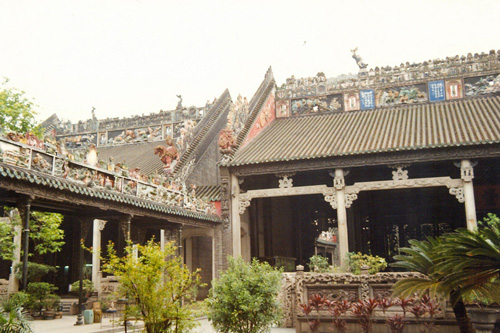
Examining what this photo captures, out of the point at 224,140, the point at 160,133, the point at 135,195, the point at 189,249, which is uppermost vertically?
the point at 160,133

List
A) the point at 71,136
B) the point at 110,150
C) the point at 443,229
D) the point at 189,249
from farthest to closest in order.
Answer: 1. the point at 71,136
2. the point at 110,150
3. the point at 443,229
4. the point at 189,249

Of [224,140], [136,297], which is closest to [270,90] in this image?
[224,140]

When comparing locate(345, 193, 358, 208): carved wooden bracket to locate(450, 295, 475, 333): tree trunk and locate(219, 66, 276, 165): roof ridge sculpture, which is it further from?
locate(450, 295, 475, 333): tree trunk

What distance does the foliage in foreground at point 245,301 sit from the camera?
332 inches

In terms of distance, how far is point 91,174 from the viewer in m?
11.8

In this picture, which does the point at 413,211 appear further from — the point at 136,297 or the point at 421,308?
the point at 136,297

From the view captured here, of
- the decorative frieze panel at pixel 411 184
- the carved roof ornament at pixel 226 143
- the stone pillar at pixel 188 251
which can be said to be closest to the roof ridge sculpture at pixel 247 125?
the carved roof ornament at pixel 226 143

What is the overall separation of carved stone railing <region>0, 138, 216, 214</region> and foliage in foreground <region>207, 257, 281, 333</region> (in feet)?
14.6

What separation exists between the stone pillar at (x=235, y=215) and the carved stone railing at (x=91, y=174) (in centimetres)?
226

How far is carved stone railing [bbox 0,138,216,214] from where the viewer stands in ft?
31.3

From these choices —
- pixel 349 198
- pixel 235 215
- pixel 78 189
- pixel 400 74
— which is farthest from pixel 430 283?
pixel 400 74

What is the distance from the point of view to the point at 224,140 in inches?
763

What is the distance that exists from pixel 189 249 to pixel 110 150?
9547mm

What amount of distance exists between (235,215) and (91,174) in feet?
26.7
